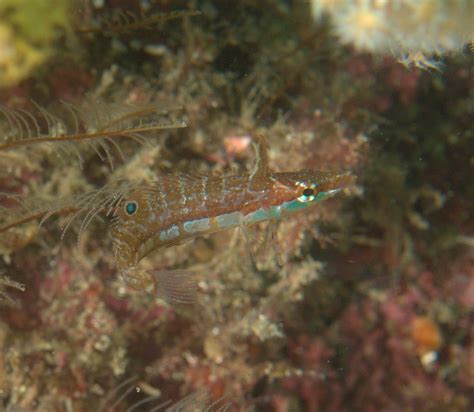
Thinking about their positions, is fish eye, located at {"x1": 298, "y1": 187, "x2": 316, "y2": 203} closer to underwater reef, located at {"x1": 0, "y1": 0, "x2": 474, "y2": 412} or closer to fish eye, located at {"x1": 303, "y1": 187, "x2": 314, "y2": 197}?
fish eye, located at {"x1": 303, "y1": 187, "x2": 314, "y2": 197}

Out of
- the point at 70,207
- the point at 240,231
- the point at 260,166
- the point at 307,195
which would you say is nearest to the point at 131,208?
the point at 70,207

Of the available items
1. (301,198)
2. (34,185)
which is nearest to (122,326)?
(34,185)

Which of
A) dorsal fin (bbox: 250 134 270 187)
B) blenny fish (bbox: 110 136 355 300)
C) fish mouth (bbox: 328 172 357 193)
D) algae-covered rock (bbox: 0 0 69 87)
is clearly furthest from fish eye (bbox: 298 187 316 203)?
algae-covered rock (bbox: 0 0 69 87)

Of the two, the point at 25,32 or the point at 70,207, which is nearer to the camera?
the point at 70,207

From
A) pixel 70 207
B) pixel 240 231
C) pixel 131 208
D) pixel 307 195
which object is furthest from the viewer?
pixel 240 231

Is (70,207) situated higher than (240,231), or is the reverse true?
(70,207)

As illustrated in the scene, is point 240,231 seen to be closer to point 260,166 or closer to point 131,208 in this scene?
point 260,166

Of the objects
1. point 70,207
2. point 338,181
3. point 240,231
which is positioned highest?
point 338,181

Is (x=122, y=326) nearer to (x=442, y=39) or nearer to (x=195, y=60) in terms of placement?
(x=195, y=60)
